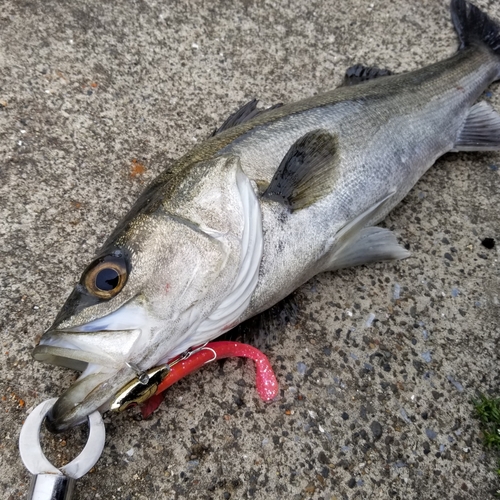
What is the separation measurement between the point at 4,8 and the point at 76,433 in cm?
277

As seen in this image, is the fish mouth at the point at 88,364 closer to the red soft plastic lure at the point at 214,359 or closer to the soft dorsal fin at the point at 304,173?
the red soft plastic lure at the point at 214,359

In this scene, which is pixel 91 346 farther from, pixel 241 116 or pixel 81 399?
pixel 241 116

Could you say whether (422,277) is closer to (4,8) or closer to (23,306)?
(23,306)

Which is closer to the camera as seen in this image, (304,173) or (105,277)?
(105,277)

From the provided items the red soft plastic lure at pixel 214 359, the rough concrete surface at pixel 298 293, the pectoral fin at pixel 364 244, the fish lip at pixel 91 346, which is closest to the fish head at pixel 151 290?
the fish lip at pixel 91 346

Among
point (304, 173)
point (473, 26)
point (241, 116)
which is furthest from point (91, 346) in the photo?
point (473, 26)

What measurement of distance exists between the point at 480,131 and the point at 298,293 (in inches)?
67.1

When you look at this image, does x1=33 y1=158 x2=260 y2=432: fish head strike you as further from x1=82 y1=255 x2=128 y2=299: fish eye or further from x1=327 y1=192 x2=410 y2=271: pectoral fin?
x1=327 y1=192 x2=410 y2=271: pectoral fin

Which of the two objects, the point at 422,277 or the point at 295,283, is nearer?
the point at 295,283

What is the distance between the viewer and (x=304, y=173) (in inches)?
80.4

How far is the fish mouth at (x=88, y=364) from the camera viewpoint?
4.87 ft

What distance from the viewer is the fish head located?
152cm

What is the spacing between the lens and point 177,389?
201cm

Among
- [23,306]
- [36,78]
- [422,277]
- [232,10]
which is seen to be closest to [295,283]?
[422,277]
